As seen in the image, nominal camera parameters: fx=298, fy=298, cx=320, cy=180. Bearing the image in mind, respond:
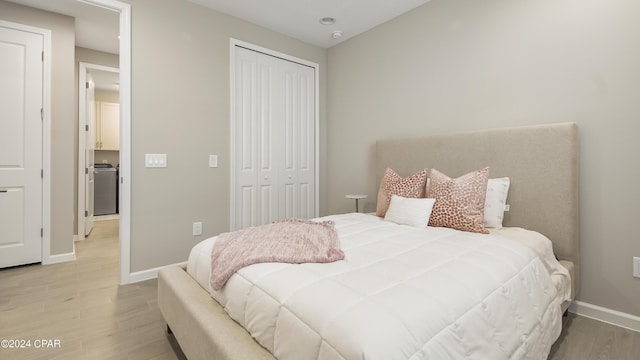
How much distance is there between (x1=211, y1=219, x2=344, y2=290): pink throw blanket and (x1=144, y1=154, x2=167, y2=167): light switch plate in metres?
1.43

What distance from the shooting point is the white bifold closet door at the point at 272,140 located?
332 cm

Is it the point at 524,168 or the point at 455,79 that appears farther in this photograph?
the point at 455,79

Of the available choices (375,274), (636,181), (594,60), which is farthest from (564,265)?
(375,274)

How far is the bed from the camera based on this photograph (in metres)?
0.93

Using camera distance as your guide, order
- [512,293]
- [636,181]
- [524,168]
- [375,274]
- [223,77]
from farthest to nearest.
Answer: [223,77], [524,168], [636,181], [512,293], [375,274]

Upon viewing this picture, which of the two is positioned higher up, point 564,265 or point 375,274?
point 375,274

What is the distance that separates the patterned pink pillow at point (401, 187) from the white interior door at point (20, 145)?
3.48 meters

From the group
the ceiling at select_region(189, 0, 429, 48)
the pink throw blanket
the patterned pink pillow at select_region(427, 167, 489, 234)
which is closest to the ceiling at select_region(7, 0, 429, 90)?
the ceiling at select_region(189, 0, 429, 48)

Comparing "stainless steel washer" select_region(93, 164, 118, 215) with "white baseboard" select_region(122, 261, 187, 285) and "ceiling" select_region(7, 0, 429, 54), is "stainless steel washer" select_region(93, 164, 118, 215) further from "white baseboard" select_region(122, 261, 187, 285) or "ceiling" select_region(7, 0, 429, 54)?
"white baseboard" select_region(122, 261, 187, 285)

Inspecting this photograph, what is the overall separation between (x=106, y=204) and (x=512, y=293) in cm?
697

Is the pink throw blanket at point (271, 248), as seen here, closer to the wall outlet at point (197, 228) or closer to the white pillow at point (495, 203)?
the white pillow at point (495, 203)

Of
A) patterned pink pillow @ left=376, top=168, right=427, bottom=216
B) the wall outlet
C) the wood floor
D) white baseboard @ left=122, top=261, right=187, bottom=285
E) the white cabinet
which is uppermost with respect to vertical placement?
the white cabinet

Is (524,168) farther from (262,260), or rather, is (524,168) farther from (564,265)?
(262,260)

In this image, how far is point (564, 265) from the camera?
1.96 m
